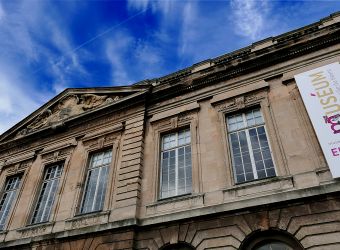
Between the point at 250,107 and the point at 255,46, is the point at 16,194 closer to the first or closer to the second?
the point at 250,107

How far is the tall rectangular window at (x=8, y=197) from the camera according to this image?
1250 centimetres

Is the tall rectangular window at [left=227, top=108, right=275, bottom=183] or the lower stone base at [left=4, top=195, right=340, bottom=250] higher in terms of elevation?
the tall rectangular window at [left=227, top=108, right=275, bottom=183]

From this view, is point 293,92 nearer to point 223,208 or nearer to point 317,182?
point 317,182

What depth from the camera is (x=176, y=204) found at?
8844mm

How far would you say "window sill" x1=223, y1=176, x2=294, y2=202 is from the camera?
771 centimetres

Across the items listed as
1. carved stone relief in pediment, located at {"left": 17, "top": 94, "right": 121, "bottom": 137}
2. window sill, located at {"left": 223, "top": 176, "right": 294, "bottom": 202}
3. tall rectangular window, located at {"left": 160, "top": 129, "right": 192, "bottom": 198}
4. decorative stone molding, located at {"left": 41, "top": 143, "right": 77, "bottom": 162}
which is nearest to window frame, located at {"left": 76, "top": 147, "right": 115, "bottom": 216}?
decorative stone molding, located at {"left": 41, "top": 143, "right": 77, "bottom": 162}

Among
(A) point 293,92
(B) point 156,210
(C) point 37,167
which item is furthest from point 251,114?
(C) point 37,167

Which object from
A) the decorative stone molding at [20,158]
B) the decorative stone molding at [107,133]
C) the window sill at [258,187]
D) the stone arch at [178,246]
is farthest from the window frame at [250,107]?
the decorative stone molding at [20,158]

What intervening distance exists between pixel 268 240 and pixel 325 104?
400 cm

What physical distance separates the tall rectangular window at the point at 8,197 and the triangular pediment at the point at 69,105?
7.14ft

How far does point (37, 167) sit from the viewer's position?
13.0m

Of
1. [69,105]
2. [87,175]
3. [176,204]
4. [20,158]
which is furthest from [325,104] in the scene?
[20,158]

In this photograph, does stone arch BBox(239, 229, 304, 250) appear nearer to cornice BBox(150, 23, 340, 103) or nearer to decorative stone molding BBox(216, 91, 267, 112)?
decorative stone molding BBox(216, 91, 267, 112)

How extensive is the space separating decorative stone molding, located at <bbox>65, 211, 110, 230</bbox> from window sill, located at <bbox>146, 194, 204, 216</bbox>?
1478 millimetres
